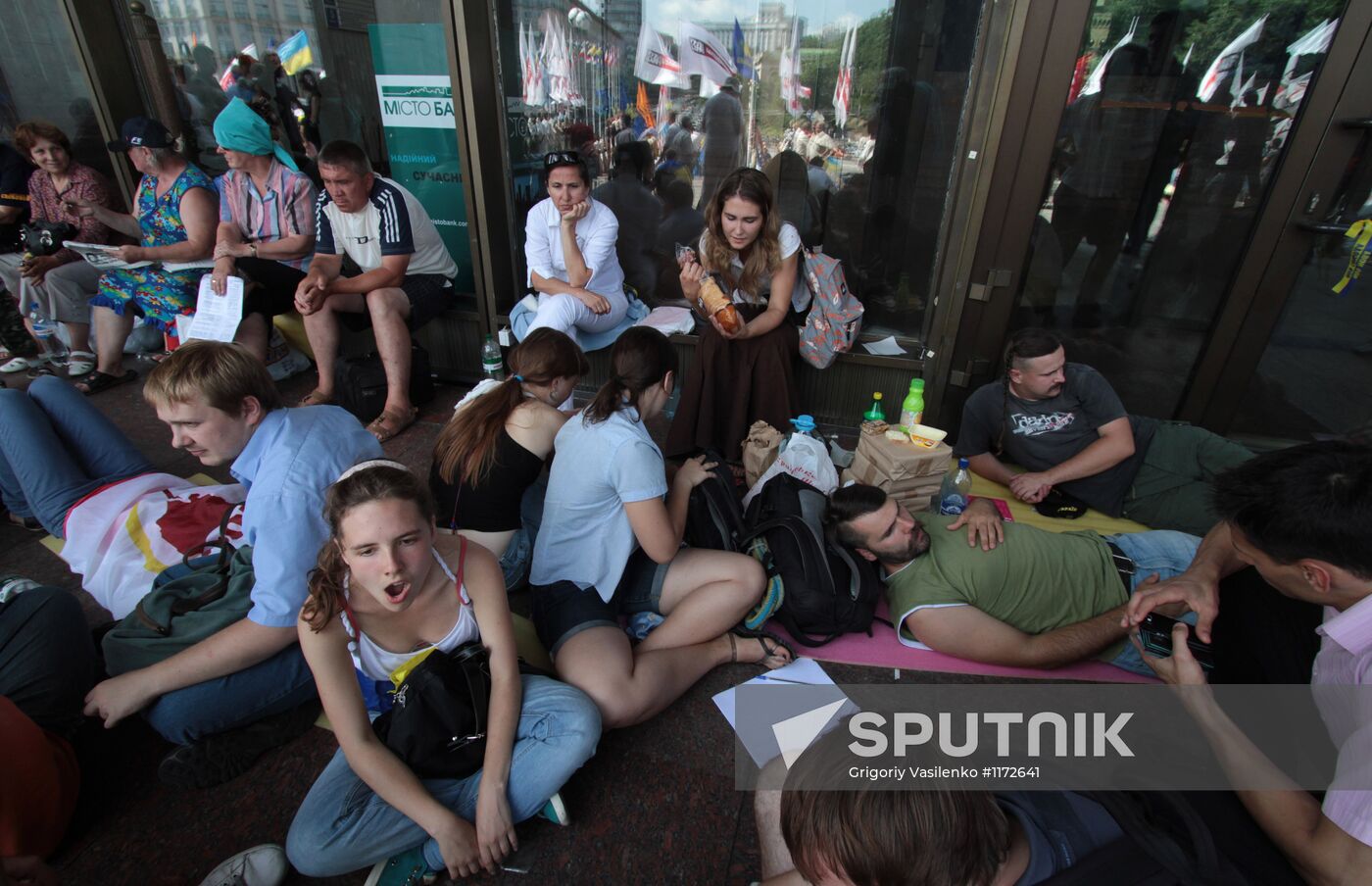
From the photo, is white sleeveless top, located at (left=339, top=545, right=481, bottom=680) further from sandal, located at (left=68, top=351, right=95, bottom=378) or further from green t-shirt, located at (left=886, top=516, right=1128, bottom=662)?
sandal, located at (left=68, top=351, right=95, bottom=378)

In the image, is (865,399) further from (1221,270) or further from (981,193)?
(1221,270)

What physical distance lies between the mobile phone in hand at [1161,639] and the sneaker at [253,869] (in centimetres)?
242

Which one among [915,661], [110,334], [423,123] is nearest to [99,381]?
[110,334]

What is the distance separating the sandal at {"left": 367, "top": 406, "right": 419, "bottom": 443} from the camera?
3789 millimetres

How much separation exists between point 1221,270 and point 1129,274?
0.39 meters

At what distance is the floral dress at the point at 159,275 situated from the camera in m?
4.07

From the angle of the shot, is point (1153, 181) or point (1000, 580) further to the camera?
point (1153, 181)

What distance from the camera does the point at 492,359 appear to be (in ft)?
13.2

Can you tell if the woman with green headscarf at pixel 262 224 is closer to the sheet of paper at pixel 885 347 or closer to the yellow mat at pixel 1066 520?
the sheet of paper at pixel 885 347

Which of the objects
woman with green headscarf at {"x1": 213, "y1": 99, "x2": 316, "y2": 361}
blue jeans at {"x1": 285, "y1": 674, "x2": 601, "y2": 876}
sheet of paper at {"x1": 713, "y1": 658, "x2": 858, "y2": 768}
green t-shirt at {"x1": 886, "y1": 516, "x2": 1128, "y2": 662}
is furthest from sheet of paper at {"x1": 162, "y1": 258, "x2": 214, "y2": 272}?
green t-shirt at {"x1": 886, "y1": 516, "x2": 1128, "y2": 662}

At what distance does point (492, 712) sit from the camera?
170 cm

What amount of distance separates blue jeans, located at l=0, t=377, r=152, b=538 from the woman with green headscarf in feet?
4.98

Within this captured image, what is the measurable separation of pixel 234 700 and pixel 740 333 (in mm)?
2517

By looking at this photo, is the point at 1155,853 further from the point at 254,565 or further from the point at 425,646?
the point at 254,565
